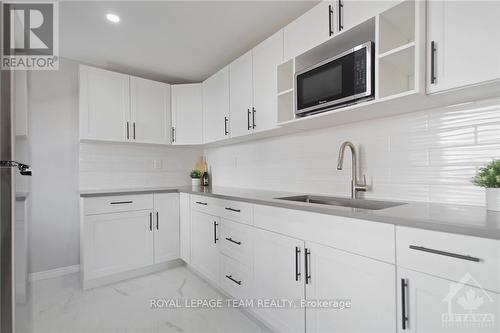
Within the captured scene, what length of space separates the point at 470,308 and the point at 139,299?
7.42 ft

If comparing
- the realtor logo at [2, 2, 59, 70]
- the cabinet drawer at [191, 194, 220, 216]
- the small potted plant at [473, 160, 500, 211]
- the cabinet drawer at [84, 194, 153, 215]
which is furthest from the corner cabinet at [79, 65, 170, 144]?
the small potted plant at [473, 160, 500, 211]

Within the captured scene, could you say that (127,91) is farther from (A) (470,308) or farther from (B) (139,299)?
(A) (470,308)

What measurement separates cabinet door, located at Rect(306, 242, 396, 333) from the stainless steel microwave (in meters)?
0.86

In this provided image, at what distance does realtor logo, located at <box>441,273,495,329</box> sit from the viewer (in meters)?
0.86

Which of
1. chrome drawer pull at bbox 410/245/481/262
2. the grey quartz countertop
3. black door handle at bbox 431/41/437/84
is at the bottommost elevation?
chrome drawer pull at bbox 410/245/481/262

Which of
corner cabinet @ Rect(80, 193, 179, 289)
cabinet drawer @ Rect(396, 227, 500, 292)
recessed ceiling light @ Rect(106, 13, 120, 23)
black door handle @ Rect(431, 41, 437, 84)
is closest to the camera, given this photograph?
cabinet drawer @ Rect(396, 227, 500, 292)

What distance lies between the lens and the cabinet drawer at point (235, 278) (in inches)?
74.0

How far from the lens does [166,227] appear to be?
2.84 m

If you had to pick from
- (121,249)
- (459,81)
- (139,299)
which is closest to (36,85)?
(121,249)

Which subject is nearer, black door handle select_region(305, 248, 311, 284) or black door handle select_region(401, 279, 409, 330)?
black door handle select_region(401, 279, 409, 330)

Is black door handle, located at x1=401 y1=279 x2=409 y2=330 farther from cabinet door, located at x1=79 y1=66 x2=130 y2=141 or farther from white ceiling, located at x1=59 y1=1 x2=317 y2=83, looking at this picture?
cabinet door, located at x1=79 y1=66 x2=130 y2=141

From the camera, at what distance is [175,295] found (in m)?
2.25

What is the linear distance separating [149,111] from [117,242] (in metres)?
1.48

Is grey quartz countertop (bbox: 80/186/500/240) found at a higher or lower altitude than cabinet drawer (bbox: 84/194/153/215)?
higher
